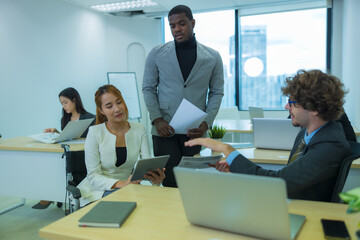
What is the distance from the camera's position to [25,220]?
10.7 feet

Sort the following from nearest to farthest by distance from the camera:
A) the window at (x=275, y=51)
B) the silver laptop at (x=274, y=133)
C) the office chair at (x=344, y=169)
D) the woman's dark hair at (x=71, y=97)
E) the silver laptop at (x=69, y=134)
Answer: the office chair at (x=344, y=169), the silver laptop at (x=274, y=133), the silver laptop at (x=69, y=134), the woman's dark hair at (x=71, y=97), the window at (x=275, y=51)

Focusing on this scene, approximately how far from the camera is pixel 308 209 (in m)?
1.20

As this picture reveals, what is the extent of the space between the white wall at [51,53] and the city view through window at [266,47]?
1133 millimetres

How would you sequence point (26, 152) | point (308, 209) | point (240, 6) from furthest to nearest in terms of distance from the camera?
point (240, 6), point (26, 152), point (308, 209)

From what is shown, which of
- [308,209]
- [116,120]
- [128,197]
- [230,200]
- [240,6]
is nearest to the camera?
[230,200]

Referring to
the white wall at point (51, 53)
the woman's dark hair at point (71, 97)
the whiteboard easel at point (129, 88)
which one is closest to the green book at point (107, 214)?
the woman's dark hair at point (71, 97)

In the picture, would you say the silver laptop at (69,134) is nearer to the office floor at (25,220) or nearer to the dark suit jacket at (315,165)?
the office floor at (25,220)

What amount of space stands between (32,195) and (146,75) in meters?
1.70

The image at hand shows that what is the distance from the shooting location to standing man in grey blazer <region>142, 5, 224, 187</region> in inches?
88.1

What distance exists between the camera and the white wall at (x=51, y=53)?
4.74 meters

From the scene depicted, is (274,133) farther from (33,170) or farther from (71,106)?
(71,106)

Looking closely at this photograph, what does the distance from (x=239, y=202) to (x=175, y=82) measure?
1.44 meters

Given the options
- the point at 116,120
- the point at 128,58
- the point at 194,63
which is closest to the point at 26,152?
the point at 116,120

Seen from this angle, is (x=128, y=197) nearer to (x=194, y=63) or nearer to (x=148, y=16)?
(x=194, y=63)
